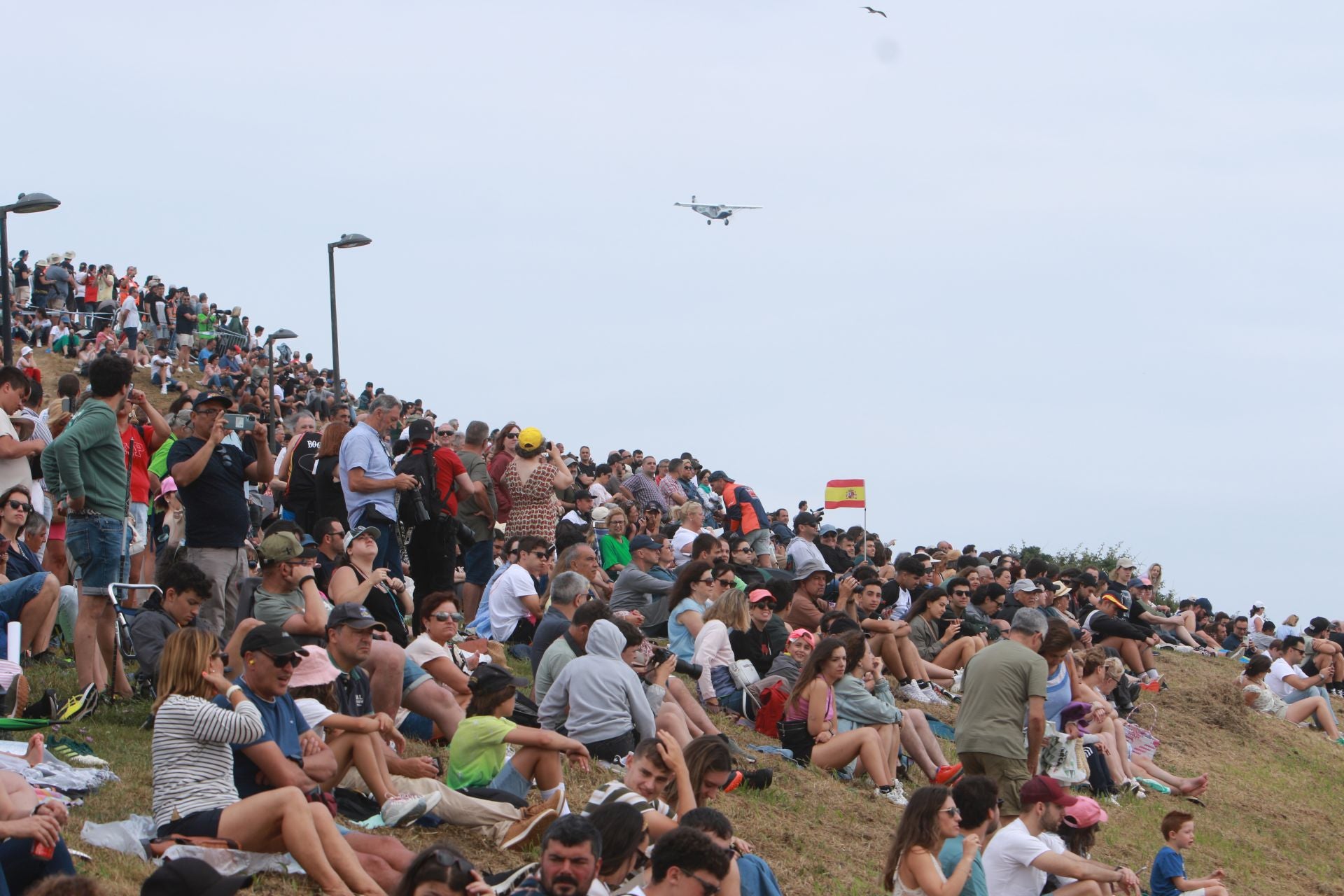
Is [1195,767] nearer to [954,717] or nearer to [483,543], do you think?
[954,717]

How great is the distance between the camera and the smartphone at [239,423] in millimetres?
11016

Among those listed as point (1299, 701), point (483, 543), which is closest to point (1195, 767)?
point (1299, 701)

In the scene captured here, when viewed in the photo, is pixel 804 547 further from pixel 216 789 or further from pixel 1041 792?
pixel 216 789

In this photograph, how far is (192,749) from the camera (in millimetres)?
6898

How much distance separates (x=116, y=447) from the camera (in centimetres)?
962

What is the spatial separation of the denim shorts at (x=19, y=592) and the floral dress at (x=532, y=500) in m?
6.05

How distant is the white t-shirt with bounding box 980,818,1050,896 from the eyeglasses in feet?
11.0

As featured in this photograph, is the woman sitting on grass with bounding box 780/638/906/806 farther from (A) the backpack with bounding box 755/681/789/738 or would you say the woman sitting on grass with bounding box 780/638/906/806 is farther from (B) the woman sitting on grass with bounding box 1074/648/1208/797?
(B) the woman sitting on grass with bounding box 1074/648/1208/797

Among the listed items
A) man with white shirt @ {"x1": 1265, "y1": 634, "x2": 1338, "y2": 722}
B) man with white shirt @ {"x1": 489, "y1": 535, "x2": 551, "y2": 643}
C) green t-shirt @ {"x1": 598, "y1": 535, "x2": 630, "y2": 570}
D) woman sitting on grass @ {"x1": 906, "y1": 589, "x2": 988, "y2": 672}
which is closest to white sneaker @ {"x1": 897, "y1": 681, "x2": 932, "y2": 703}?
woman sitting on grass @ {"x1": 906, "y1": 589, "x2": 988, "y2": 672}

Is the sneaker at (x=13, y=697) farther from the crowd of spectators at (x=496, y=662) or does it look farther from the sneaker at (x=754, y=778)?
the sneaker at (x=754, y=778)

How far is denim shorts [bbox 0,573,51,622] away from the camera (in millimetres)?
9359

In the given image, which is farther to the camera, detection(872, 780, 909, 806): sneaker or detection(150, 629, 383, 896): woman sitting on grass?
detection(872, 780, 909, 806): sneaker

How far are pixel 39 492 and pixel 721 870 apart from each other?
25.2ft

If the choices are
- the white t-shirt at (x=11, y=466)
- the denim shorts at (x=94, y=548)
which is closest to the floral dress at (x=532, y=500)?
the white t-shirt at (x=11, y=466)
